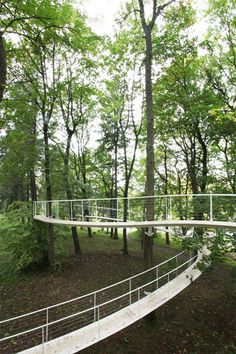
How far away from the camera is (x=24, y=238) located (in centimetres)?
1019

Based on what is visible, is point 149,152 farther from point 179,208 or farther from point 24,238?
point 24,238

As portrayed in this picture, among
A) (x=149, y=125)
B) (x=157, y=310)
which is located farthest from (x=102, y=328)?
(x=149, y=125)

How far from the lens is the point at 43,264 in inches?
425

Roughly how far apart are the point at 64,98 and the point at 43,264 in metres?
8.69

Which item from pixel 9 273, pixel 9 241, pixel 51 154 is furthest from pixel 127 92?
pixel 9 273

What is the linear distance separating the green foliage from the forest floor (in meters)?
0.72

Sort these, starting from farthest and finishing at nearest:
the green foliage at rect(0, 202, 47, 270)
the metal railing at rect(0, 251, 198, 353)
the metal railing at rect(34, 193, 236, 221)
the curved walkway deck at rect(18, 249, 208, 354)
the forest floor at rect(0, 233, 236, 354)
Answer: the green foliage at rect(0, 202, 47, 270) < the metal railing at rect(34, 193, 236, 221) < the forest floor at rect(0, 233, 236, 354) < the metal railing at rect(0, 251, 198, 353) < the curved walkway deck at rect(18, 249, 208, 354)

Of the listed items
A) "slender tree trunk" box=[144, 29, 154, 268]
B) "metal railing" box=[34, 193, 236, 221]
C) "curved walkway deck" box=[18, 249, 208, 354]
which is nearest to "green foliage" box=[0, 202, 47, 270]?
"metal railing" box=[34, 193, 236, 221]

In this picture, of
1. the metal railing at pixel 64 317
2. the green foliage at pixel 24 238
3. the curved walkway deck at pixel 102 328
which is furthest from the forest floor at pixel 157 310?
the curved walkway deck at pixel 102 328

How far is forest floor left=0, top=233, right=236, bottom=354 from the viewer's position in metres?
6.27

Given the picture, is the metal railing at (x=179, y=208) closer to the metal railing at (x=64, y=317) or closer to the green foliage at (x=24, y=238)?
the green foliage at (x=24, y=238)

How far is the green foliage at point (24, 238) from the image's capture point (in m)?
10.1

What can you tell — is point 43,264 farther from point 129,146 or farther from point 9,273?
point 129,146

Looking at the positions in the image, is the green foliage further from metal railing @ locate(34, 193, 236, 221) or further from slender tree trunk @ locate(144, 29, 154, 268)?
slender tree trunk @ locate(144, 29, 154, 268)
